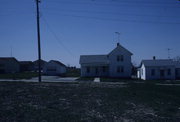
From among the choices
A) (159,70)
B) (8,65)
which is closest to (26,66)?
(8,65)

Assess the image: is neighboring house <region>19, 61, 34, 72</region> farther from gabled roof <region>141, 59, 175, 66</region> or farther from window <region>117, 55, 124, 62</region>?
gabled roof <region>141, 59, 175, 66</region>

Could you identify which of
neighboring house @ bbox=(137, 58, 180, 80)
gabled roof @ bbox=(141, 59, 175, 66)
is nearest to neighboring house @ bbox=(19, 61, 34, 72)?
gabled roof @ bbox=(141, 59, 175, 66)

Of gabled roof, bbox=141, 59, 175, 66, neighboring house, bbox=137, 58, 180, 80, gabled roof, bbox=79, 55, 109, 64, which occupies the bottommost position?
neighboring house, bbox=137, 58, 180, 80

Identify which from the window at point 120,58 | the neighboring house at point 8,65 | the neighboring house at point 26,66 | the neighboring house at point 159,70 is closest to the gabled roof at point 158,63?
the neighboring house at point 159,70

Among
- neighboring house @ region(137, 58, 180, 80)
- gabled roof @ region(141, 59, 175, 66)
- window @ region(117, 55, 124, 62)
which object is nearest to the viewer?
neighboring house @ region(137, 58, 180, 80)

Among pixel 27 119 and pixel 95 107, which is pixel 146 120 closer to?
pixel 95 107

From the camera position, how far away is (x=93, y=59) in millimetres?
41969

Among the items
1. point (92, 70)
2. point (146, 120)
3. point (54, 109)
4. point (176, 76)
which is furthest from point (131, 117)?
point (176, 76)

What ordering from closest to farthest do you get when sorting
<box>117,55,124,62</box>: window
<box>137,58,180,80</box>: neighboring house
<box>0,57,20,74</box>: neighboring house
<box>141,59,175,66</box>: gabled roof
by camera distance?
<box>137,58,180,80</box>: neighboring house < <box>141,59,175,66</box>: gabled roof < <box>117,55,124,62</box>: window < <box>0,57,20,74</box>: neighboring house

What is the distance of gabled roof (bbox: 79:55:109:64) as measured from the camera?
134 feet

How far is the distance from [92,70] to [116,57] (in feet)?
19.0

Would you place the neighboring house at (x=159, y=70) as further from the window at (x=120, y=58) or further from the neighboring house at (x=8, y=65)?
the neighboring house at (x=8, y=65)

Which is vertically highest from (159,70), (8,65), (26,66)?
(8,65)

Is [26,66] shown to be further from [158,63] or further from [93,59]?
[158,63]
